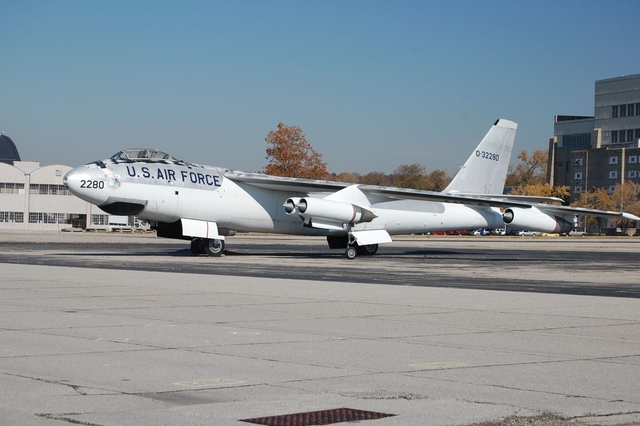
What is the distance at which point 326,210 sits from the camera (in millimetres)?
31516

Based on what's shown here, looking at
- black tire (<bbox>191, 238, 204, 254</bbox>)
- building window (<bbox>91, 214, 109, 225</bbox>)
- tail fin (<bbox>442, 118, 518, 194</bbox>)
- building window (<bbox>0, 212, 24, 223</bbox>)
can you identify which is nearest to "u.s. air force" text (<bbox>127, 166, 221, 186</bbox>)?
black tire (<bbox>191, 238, 204, 254</bbox>)

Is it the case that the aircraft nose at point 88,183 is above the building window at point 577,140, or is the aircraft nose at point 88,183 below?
below

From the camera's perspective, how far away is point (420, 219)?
120ft

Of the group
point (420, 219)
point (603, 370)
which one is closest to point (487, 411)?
point (603, 370)

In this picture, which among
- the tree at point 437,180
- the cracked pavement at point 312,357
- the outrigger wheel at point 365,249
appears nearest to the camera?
the cracked pavement at point 312,357

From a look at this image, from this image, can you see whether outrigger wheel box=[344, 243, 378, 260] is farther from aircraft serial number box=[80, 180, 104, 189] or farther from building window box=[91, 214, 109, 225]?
building window box=[91, 214, 109, 225]

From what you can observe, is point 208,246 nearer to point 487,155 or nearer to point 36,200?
point 487,155

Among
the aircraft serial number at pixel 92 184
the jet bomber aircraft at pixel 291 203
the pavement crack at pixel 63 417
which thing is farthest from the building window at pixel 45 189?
the pavement crack at pixel 63 417

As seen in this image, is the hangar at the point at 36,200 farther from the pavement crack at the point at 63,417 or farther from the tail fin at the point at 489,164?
the pavement crack at the point at 63,417

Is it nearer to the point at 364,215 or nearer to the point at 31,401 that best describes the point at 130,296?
the point at 31,401

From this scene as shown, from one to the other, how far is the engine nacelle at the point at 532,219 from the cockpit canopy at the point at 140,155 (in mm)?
14762

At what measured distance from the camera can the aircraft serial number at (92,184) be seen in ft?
93.1

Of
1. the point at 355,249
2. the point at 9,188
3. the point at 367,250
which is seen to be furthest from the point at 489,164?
the point at 9,188

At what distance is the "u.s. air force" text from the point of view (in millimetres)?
29672
